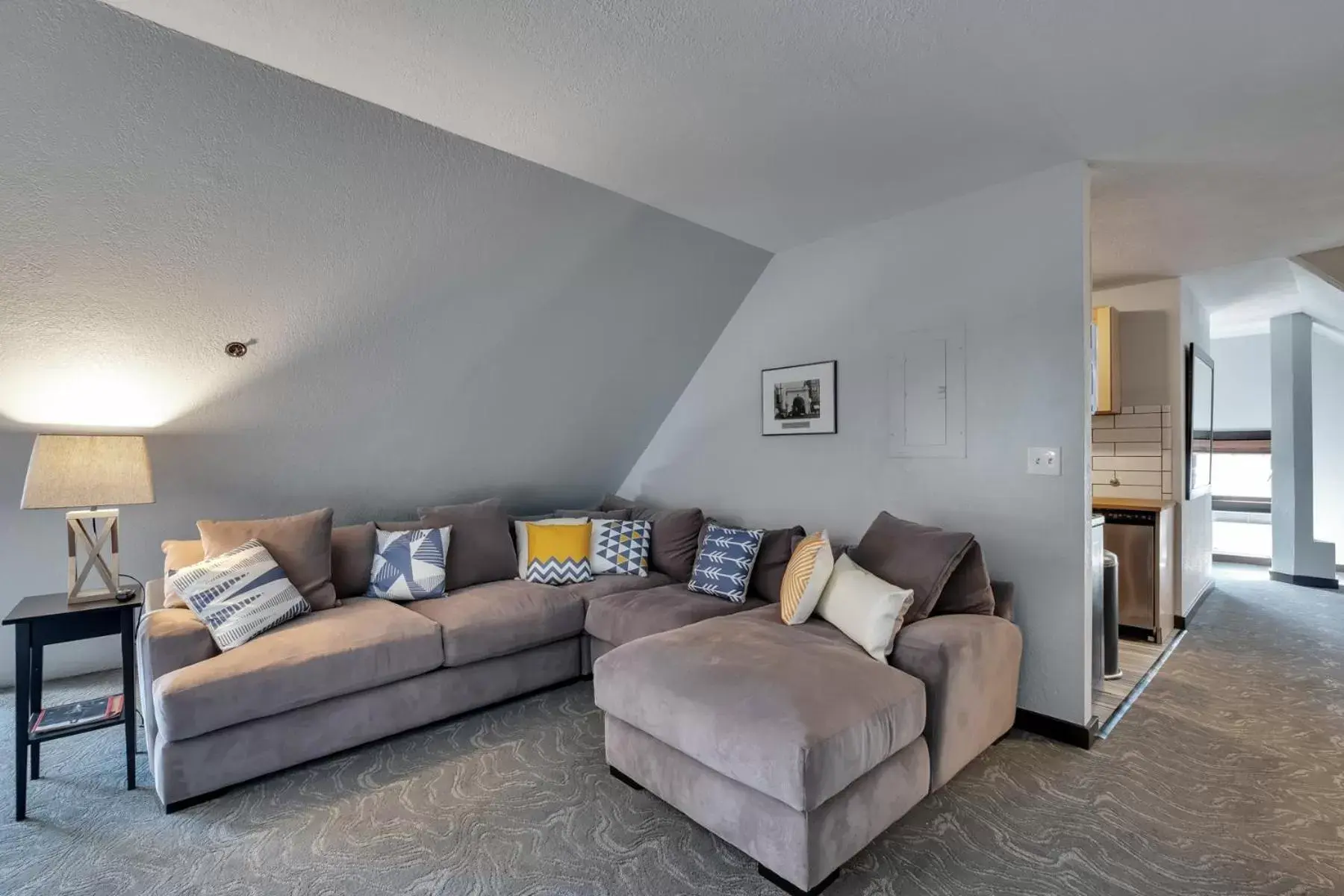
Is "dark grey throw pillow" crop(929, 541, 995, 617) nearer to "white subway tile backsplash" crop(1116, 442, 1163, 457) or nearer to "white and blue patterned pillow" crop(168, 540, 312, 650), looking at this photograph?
"white subway tile backsplash" crop(1116, 442, 1163, 457)

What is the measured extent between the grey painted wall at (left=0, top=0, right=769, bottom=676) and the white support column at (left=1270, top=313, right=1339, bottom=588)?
494 cm

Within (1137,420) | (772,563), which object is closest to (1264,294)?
(1137,420)

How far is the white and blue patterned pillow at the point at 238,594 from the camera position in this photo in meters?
2.47

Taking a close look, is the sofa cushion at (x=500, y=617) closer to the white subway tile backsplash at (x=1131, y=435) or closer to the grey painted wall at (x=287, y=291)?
the grey painted wall at (x=287, y=291)

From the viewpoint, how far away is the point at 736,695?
1.92m

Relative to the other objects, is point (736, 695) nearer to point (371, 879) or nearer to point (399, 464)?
point (371, 879)

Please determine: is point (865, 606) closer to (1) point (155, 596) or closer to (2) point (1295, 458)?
(1) point (155, 596)

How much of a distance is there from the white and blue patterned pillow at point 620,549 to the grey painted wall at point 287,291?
0.77 m

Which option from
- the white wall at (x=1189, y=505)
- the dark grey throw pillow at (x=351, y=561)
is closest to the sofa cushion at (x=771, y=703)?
the dark grey throw pillow at (x=351, y=561)

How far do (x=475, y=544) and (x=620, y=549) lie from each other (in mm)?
838

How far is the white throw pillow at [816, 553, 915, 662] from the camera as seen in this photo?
7.52 ft

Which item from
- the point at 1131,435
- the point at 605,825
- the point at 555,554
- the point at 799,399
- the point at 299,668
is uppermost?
the point at 799,399

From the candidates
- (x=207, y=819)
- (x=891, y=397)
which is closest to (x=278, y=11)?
(x=207, y=819)

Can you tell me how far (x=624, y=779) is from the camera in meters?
2.35
